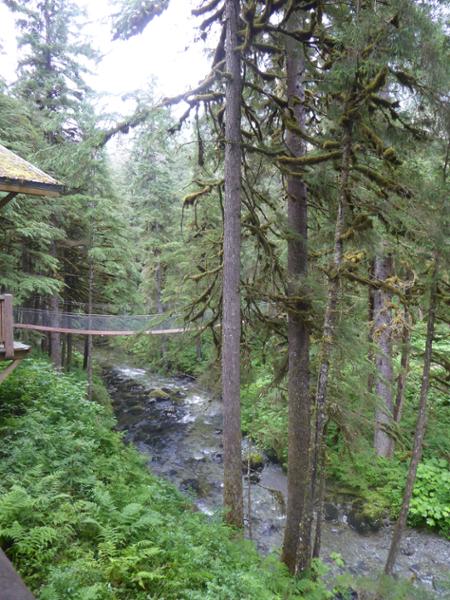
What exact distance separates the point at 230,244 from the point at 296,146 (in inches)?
73.1

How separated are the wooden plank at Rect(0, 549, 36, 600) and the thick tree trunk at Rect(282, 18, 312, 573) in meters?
4.54

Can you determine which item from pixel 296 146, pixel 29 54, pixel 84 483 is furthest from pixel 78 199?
pixel 84 483

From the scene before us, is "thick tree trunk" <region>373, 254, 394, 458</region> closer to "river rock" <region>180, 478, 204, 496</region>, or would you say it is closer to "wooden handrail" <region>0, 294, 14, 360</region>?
"river rock" <region>180, 478, 204, 496</region>

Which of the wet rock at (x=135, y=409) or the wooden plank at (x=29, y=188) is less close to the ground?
the wooden plank at (x=29, y=188)

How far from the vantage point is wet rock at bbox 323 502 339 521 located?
7.55m

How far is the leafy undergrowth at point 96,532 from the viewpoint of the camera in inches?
106

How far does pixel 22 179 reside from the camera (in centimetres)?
539

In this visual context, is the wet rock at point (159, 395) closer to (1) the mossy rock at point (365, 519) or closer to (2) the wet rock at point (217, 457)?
(2) the wet rock at point (217, 457)

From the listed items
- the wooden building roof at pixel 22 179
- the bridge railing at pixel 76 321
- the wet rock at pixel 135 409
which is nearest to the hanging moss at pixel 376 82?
the wooden building roof at pixel 22 179

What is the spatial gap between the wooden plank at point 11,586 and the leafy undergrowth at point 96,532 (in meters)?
1.65

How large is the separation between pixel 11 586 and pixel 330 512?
26.4 ft

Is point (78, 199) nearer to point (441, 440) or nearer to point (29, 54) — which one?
point (29, 54)

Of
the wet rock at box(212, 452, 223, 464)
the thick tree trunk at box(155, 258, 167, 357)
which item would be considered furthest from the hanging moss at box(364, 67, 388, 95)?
the thick tree trunk at box(155, 258, 167, 357)

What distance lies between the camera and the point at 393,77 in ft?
14.0
